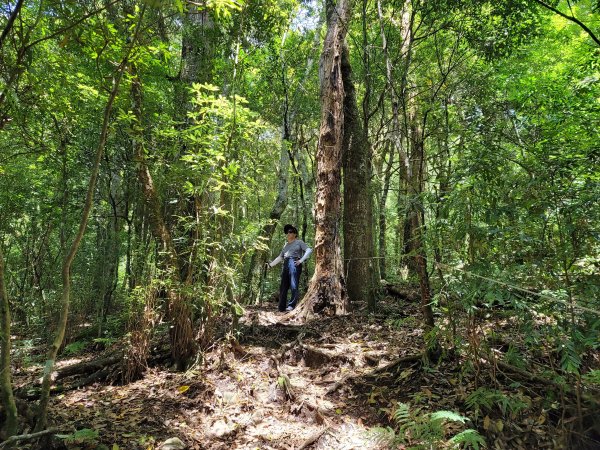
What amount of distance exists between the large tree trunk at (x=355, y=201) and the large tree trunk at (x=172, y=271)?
131 inches

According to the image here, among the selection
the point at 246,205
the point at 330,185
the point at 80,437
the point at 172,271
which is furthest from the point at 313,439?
the point at 330,185

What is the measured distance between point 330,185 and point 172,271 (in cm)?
317

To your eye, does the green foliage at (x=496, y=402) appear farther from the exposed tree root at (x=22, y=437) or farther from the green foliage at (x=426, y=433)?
the exposed tree root at (x=22, y=437)

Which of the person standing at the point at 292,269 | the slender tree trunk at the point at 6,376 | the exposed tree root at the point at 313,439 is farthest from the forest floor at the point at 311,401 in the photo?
the person standing at the point at 292,269

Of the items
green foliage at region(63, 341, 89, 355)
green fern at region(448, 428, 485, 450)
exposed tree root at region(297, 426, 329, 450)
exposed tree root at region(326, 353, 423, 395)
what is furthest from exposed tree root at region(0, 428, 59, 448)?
green foliage at region(63, 341, 89, 355)

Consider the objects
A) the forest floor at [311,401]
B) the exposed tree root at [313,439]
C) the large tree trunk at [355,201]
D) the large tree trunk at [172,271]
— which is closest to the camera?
the forest floor at [311,401]

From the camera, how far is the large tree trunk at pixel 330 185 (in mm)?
6211

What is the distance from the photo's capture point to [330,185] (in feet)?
20.8

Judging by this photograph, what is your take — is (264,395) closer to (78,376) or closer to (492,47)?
(78,376)

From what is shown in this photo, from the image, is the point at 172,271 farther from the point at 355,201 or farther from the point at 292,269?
the point at 355,201

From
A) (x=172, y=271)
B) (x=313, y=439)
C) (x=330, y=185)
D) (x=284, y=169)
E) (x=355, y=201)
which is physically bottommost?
(x=313, y=439)

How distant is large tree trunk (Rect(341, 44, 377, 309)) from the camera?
6.92m

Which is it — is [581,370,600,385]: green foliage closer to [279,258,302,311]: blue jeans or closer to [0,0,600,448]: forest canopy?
[0,0,600,448]: forest canopy

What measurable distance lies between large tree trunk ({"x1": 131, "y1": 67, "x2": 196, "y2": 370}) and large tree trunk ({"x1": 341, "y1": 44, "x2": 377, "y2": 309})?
333 cm
